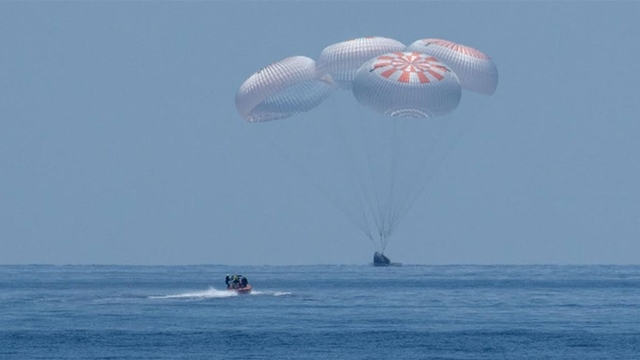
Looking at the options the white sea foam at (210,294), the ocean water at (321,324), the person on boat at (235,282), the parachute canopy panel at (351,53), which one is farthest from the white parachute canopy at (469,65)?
the white sea foam at (210,294)

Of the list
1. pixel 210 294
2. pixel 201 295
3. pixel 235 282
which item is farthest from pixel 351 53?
pixel 210 294

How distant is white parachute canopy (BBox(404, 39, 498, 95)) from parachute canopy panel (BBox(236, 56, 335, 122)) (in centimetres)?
460

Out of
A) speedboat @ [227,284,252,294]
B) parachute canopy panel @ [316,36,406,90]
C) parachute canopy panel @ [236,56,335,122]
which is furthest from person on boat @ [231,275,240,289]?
parachute canopy panel @ [316,36,406,90]

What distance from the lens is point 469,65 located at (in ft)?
190

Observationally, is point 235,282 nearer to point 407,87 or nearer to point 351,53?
point 351,53

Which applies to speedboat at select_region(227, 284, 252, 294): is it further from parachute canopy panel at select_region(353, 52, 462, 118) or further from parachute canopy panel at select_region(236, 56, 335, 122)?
parachute canopy panel at select_region(353, 52, 462, 118)

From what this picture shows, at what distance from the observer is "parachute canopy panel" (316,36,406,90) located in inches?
2282

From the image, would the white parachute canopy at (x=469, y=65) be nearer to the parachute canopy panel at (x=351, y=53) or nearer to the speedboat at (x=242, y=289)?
the parachute canopy panel at (x=351, y=53)

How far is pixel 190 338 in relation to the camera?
48750 millimetres

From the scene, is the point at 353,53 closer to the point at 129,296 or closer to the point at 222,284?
the point at 129,296

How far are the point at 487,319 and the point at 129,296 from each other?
2127cm

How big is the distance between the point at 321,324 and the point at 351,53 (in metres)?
11.3

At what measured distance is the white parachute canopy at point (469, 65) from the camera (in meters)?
57.9

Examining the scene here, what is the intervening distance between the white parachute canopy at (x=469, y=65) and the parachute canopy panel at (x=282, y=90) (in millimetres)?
4602
